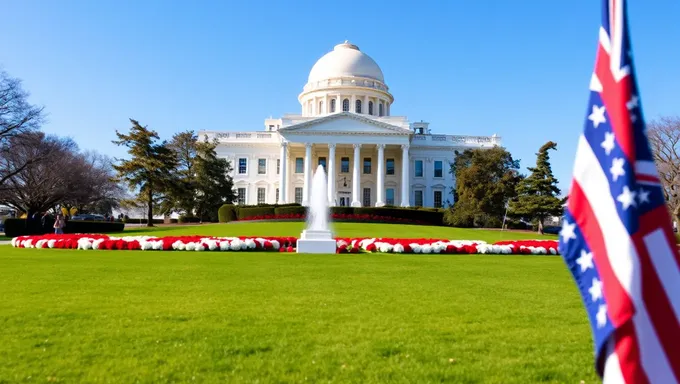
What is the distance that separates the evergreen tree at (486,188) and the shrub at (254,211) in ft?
53.2

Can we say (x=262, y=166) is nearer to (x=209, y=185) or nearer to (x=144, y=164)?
(x=209, y=185)

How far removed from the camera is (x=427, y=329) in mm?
6406

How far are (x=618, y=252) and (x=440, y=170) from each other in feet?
218

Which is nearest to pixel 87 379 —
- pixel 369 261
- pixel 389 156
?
pixel 369 261

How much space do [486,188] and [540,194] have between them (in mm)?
5496

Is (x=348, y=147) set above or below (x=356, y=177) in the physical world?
above

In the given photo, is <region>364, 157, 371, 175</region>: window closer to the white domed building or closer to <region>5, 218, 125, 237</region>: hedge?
the white domed building

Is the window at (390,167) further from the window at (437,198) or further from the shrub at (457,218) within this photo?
the shrub at (457,218)

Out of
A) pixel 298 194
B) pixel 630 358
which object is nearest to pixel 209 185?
pixel 298 194

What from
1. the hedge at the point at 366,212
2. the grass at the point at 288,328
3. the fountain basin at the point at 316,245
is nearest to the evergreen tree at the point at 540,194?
Result: the hedge at the point at 366,212

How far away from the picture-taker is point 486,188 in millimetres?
47719

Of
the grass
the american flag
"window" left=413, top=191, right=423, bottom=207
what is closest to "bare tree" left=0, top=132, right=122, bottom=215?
"window" left=413, top=191, right=423, bottom=207

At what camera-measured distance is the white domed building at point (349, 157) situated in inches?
2475

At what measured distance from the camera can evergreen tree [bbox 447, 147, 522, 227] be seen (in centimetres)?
4744
